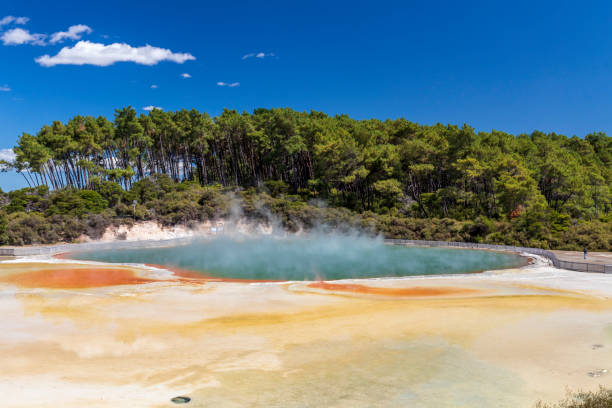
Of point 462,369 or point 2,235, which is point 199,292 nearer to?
point 462,369

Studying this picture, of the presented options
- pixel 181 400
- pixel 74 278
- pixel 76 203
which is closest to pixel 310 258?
pixel 74 278

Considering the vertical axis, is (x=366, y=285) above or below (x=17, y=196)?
below

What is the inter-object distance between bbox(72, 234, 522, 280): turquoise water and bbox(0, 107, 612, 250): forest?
578 cm

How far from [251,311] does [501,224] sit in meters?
34.7

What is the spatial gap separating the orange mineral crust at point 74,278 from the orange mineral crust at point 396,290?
37.9 ft

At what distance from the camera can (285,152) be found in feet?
201

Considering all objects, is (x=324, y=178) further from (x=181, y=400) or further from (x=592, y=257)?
(x=181, y=400)

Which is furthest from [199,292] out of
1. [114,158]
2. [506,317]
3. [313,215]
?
[114,158]

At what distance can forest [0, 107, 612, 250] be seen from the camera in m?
44.2

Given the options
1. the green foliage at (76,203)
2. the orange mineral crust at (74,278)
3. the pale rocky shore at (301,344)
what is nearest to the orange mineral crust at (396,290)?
the pale rocky shore at (301,344)

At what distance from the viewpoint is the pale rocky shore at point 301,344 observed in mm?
10047

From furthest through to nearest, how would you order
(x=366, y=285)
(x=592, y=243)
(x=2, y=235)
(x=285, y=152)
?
(x=285, y=152) < (x=2, y=235) < (x=592, y=243) < (x=366, y=285)

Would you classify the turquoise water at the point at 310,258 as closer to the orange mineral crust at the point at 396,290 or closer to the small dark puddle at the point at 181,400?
the orange mineral crust at the point at 396,290

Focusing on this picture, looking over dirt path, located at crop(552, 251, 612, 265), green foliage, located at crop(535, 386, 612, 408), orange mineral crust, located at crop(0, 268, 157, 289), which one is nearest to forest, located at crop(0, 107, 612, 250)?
dirt path, located at crop(552, 251, 612, 265)
